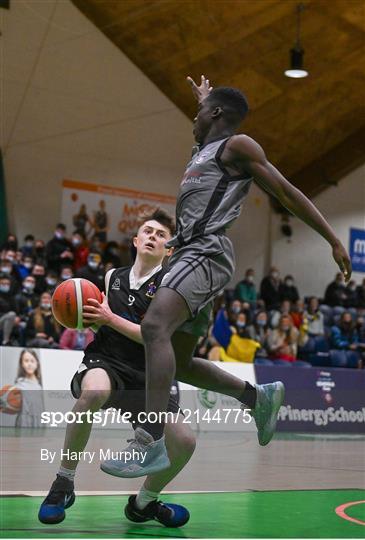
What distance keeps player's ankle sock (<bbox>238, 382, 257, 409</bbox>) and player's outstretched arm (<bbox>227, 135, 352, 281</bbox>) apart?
895 mm

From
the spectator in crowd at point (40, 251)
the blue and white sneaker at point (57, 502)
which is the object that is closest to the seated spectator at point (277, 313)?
the spectator in crowd at point (40, 251)

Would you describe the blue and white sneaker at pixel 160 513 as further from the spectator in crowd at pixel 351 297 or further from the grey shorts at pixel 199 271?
the spectator in crowd at pixel 351 297

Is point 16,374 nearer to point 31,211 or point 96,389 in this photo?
point 96,389

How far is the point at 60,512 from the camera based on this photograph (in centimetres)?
437

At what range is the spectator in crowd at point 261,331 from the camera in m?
18.2

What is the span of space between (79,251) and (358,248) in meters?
9.50

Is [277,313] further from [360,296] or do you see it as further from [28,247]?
[28,247]

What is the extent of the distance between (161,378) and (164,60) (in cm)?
1848

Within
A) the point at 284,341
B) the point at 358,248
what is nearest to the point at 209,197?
the point at 284,341

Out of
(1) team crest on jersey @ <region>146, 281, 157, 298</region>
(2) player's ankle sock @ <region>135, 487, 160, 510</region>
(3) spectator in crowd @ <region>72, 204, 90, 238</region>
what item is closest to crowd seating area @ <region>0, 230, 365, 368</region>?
(3) spectator in crowd @ <region>72, 204, 90, 238</region>

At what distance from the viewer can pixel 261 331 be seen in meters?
18.9

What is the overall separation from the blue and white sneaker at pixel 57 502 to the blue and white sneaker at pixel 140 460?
0.44 metres

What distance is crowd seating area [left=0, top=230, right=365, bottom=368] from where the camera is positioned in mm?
15383

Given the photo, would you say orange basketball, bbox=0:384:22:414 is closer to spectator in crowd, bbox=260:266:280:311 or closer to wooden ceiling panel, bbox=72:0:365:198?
wooden ceiling panel, bbox=72:0:365:198
